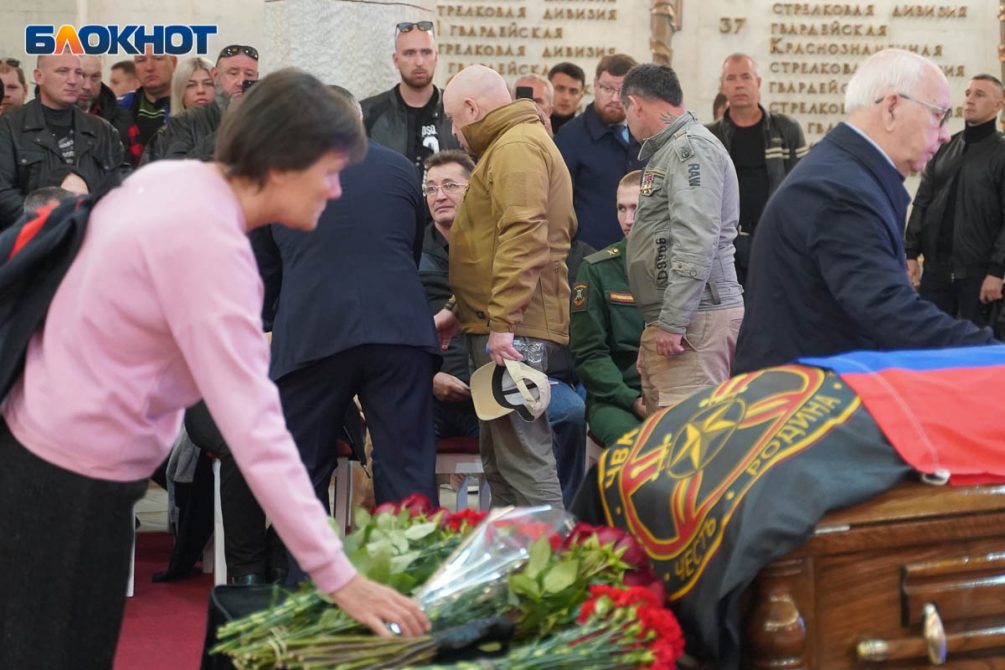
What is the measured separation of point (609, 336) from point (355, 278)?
58.4 inches

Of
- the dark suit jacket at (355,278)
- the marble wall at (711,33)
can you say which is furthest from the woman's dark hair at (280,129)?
the marble wall at (711,33)

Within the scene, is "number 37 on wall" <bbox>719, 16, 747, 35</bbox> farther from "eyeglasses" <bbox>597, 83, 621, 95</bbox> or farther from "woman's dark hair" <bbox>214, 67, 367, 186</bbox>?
"woman's dark hair" <bbox>214, 67, 367, 186</bbox>

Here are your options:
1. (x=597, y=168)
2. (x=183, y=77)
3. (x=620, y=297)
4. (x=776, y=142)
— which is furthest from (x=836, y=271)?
(x=183, y=77)

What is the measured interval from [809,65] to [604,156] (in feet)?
12.3

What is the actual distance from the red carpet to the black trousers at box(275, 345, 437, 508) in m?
0.65

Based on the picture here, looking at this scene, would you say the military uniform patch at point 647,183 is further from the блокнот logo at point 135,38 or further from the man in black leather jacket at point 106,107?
the блокнот logo at point 135,38

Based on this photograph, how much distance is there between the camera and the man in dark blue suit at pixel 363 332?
4328mm

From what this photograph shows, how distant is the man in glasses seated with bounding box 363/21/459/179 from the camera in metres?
6.21

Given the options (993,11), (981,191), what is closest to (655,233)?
(981,191)

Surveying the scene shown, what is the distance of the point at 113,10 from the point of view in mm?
10117

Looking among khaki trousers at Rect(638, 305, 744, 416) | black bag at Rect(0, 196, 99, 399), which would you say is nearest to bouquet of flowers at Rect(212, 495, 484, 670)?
black bag at Rect(0, 196, 99, 399)

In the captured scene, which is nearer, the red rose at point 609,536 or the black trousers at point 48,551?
the black trousers at point 48,551

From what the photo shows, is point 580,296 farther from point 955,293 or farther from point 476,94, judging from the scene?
point 955,293

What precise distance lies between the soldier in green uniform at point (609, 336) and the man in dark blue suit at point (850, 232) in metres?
1.83
